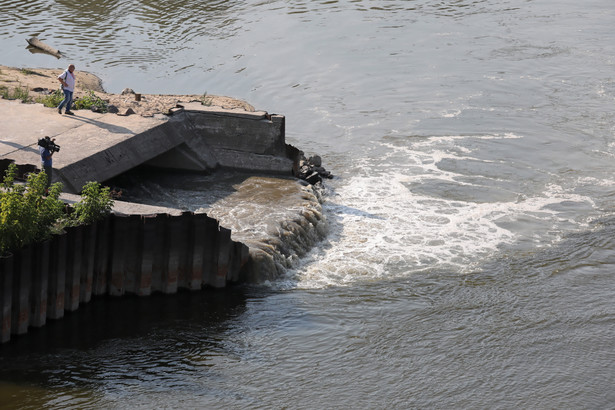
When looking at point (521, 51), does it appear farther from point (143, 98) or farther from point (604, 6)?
point (143, 98)

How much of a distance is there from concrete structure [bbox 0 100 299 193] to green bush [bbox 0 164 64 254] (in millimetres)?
3857

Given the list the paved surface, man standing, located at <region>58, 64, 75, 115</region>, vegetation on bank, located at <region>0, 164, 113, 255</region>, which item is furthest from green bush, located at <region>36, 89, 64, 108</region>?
vegetation on bank, located at <region>0, 164, 113, 255</region>

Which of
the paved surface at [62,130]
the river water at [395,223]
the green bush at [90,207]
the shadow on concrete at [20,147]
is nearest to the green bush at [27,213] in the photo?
the green bush at [90,207]

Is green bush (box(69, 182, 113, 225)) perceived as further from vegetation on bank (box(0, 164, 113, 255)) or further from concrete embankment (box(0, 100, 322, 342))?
concrete embankment (box(0, 100, 322, 342))

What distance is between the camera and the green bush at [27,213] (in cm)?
1792

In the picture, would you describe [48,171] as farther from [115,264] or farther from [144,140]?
[144,140]

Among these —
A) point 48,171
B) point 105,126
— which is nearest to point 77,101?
point 105,126

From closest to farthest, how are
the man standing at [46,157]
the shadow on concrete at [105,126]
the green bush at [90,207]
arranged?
the green bush at [90,207], the man standing at [46,157], the shadow on concrete at [105,126]

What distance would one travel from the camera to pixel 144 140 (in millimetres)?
26359

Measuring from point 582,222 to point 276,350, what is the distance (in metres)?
12.2

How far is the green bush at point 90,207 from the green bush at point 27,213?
1.27ft

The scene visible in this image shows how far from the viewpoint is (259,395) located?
56.6ft

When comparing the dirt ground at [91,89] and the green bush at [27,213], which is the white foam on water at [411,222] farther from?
the dirt ground at [91,89]

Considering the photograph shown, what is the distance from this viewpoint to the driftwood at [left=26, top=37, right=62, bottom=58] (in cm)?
4456
